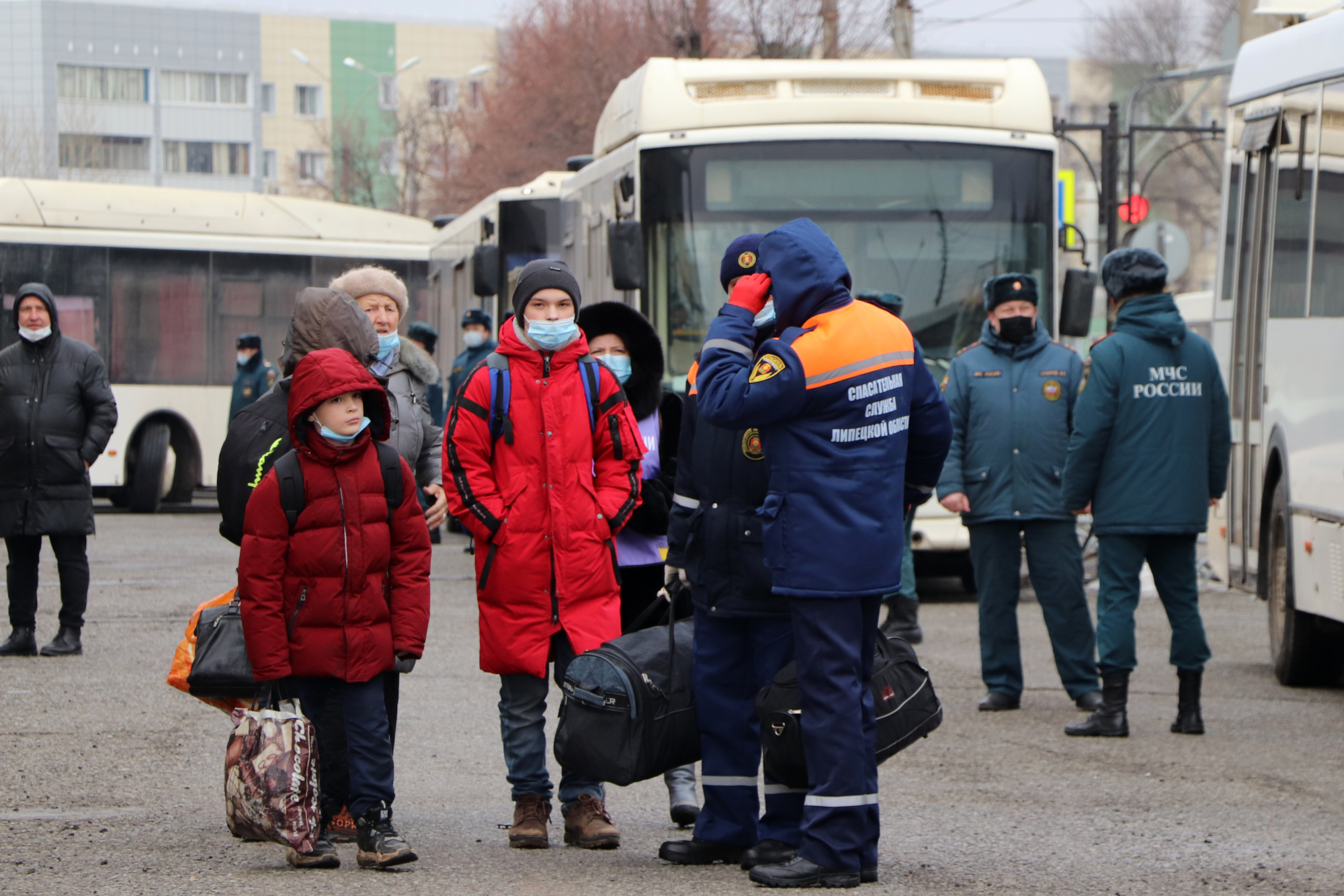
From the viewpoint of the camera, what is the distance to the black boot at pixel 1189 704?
338 inches

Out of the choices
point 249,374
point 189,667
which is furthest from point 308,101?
point 189,667

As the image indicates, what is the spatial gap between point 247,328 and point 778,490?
62.8ft

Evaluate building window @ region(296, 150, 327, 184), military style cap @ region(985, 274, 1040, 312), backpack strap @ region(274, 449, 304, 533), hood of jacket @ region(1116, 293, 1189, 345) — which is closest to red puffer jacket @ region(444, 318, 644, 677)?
backpack strap @ region(274, 449, 304, 533)

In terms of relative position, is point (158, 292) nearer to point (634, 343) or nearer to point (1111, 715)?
point (1111, 715)

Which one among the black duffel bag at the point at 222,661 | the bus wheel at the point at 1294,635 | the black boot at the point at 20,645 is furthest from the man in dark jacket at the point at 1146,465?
the black boot at the point at 20,645

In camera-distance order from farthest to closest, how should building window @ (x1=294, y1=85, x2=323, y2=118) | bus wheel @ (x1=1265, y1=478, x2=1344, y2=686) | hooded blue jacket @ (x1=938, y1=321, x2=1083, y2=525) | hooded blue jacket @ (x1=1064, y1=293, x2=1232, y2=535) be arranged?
building window @ (x1=294, y1=85, x2=323, y2=118), bus wheel @ (x1=1265, y1=478, x2=1344, y2=686), hooded blue jacket @ (x1=938, y1=321, x2=1083, y2=525), hooded blue jacket @ (x1=1064, y1=293, x2=1232, y2=535)

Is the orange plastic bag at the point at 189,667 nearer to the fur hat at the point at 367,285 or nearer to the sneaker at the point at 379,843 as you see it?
the sneaker at the point at 379,843

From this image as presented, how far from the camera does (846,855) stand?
545cm

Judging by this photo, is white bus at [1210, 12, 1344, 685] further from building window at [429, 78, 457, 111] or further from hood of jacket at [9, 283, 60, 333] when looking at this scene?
building window at [429, 78, 457, 111]

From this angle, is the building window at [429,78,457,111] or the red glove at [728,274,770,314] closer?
the red glove at [728,274,770,314]

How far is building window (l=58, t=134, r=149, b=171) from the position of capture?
65.5 m

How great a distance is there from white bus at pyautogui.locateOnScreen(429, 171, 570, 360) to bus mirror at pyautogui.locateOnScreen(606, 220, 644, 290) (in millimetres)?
3721

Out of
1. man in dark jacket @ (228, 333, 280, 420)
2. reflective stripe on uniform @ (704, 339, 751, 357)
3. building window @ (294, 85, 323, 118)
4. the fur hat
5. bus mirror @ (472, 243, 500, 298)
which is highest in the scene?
building window @ (294, 85, 323, 118)

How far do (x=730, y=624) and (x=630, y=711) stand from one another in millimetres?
379
